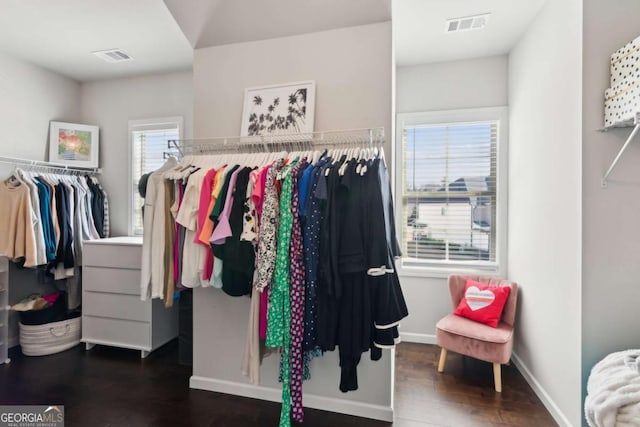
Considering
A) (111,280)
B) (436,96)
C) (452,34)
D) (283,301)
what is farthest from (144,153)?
(452,34)

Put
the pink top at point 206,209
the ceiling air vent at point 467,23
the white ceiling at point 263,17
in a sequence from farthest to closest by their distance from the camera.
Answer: the ceiling air vent at point 467,23, the white ceiling at point 263,17, the pink top at point 206,209

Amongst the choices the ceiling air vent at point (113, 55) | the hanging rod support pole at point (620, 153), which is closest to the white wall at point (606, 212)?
the hanging rod support pole at point (620, 153)

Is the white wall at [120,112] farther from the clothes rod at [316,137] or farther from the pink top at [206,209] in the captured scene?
the pink top at [206,209]

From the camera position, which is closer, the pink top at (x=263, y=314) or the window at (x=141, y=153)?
the pink top at (x=263, y=314)

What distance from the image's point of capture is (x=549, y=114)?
2.06m

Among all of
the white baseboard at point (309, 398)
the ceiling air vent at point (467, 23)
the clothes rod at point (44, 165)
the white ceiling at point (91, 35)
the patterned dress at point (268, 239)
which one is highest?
the white ceiling at point (91, 35)

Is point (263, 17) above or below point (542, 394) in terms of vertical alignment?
above

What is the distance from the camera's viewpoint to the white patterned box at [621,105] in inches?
55.9

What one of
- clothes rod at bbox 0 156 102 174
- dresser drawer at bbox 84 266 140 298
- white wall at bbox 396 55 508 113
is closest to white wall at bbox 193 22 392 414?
dresser drawer at bbox 84 266 140 298

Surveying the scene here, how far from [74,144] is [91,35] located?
1.28 meters

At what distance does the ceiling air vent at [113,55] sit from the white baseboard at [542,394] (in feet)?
14.6

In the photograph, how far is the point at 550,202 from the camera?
2.05 m

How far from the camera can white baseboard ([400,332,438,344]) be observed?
122 inches

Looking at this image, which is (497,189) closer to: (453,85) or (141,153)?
(453,85)
